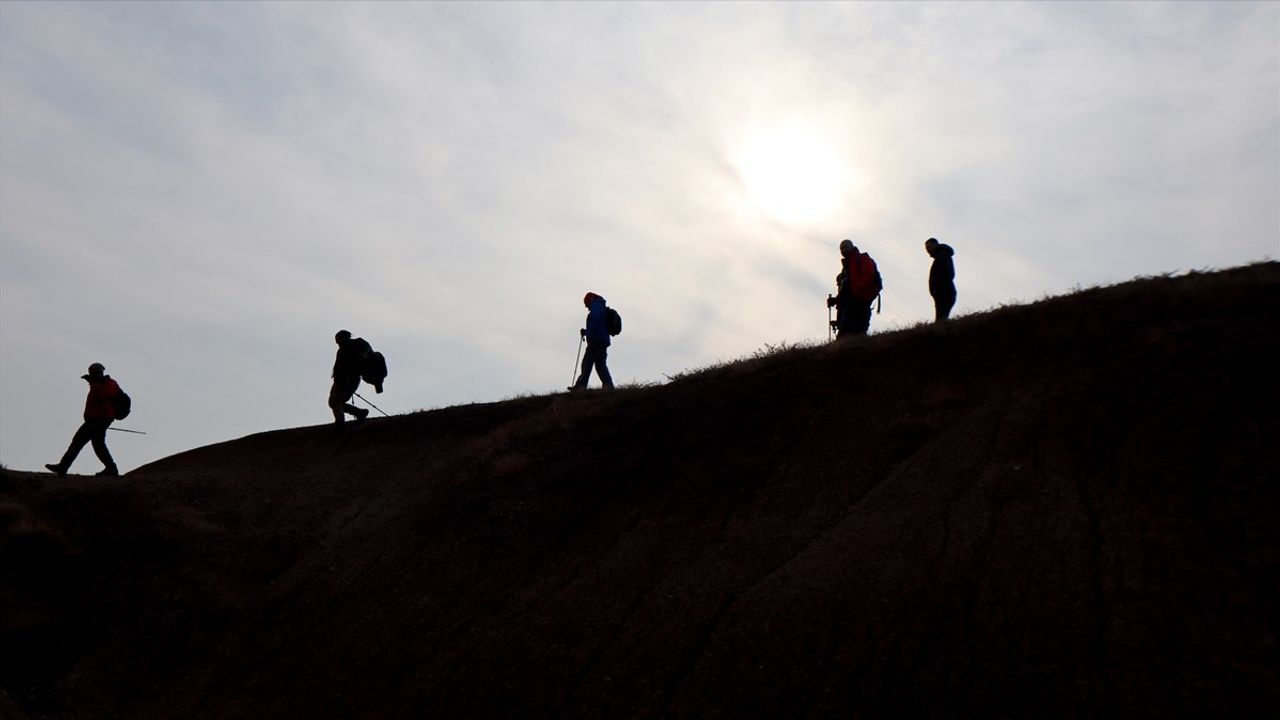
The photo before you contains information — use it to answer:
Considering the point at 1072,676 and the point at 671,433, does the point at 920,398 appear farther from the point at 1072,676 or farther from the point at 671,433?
the point at 1072,676

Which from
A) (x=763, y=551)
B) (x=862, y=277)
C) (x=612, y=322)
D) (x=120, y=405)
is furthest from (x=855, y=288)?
(x=120, y=405)

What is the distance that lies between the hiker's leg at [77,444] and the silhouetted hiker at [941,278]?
14410 millimetres

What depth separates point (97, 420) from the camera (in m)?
19.5

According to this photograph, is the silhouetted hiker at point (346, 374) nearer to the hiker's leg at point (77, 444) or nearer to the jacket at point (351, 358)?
the jacket at point (351, 358)

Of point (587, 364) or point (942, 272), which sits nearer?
point (942, 272)

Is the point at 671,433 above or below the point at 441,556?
above

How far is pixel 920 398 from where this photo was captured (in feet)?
48.3

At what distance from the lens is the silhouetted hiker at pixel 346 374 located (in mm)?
21219

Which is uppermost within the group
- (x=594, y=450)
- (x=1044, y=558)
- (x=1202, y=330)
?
(x=1202, y=330)

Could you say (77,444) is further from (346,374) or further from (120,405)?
(346,374)

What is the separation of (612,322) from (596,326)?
0.35 metres

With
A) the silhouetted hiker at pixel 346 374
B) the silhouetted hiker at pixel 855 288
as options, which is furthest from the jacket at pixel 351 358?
the silhouetted hiker at pixel 855 288

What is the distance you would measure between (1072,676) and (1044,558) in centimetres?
165

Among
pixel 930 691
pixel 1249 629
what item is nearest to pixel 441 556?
pixel 930 691
